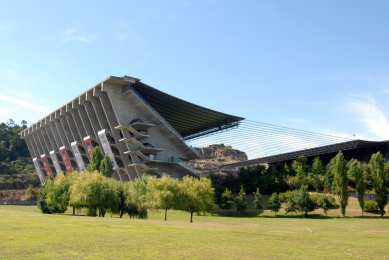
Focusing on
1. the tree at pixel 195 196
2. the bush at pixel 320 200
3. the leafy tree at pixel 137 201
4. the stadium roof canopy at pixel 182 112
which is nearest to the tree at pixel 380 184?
the bush at pixel 320 200

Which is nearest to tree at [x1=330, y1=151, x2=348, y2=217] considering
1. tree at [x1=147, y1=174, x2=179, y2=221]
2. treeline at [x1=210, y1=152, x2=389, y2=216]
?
treeline at [x1=210, y1=152, x2=389, y2=216]

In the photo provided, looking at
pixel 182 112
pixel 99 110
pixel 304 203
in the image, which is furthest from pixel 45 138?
pixel 304 203

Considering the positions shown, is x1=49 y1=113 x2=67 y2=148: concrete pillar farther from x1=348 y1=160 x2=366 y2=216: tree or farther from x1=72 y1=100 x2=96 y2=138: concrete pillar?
x1=348 y1=160 x2=366 y2=216: tree

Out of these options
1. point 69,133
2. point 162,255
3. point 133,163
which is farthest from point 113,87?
point 162,255

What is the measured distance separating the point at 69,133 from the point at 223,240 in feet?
200

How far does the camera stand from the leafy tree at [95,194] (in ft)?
111

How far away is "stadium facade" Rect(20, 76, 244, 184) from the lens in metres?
56.2

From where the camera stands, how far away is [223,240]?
15.2 metres

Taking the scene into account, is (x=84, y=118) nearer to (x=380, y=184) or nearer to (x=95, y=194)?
(x=95, y=194)

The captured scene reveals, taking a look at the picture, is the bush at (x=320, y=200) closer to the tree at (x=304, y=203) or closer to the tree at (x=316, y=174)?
the tree at (x=304, y=203)

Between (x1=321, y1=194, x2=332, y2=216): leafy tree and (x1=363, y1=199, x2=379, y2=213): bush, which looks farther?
(x1=321, y1=194, x2=332, y2=216): leafy tree

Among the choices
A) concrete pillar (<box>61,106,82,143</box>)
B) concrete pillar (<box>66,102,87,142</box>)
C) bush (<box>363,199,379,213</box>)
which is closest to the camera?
bush (<box>363,199,379,213</box>)

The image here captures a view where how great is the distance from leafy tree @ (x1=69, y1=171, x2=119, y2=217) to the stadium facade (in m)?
21.3

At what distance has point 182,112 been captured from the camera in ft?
208
